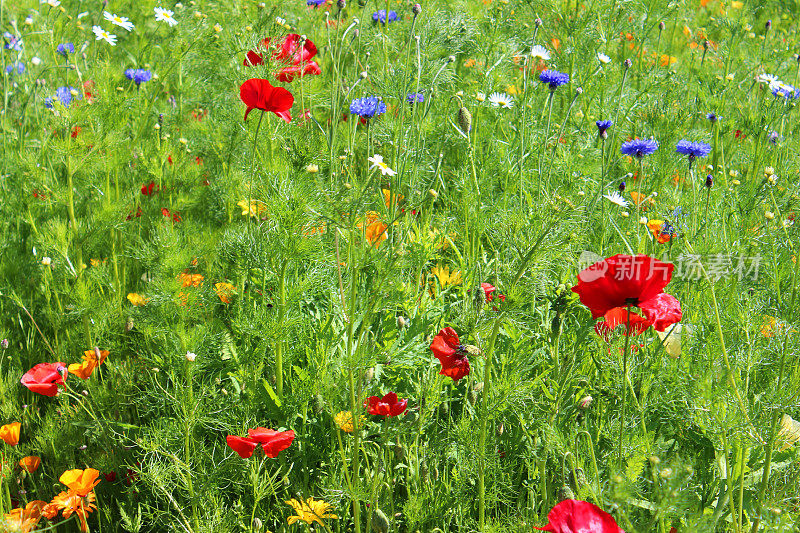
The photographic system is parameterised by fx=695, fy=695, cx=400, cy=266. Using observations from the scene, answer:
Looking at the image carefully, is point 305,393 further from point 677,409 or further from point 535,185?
point 535,185

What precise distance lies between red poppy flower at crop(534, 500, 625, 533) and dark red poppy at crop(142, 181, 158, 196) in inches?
72.2

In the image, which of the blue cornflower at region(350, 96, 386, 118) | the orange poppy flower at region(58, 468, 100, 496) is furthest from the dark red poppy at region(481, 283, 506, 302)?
the orange poppy flower at region(58, 468, 100, 496)

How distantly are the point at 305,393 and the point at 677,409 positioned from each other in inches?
33.4

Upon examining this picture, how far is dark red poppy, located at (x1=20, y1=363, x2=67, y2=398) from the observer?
1634 mm

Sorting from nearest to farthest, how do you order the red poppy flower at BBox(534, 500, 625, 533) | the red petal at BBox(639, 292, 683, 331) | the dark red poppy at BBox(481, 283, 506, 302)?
the red poppy flower at BBox(534, 500, 625, 533) → the red petal at BBox(639, 292, 683, 331) → the dark red poppy at BBox(481, 283, 506, 302)

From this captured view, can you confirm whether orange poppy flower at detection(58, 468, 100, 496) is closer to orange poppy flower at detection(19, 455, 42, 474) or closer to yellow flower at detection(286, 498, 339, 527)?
orange poppy flower at detection(19, 455, 42, 474)

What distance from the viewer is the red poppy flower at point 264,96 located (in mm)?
1513

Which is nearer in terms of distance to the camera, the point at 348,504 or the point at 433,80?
the point at 348,504

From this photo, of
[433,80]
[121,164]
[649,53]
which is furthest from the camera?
[649,53]

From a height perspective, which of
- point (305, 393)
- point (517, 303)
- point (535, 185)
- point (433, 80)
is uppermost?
point (433, 80)

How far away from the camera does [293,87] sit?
7.00ft

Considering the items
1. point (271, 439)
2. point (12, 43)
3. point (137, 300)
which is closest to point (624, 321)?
point (271, 439)

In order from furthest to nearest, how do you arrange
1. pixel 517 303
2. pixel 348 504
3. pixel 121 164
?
pixel 121 164 < pixel 348 504 < pixel 517 303

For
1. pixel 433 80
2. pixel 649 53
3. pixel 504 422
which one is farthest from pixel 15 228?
pixel 649 53
